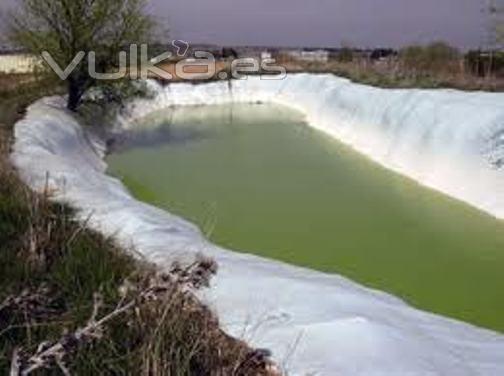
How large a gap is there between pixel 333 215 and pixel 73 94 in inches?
379

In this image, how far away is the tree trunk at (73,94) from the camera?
18.6 metres

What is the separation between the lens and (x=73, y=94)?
61.3ft

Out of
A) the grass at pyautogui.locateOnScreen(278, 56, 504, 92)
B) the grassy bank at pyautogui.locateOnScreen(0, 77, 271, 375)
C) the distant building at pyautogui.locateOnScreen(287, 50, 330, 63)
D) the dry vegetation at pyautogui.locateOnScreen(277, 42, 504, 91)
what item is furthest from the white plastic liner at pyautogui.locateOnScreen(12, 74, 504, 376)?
the distant building at pyautogui.locateOnScreen(287, 50, 330, 63)

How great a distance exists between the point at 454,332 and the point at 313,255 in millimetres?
3988

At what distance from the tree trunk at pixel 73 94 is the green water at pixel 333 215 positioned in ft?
5.63

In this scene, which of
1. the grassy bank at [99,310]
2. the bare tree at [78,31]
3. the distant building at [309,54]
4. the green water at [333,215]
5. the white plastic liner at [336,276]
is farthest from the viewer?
the distant building at [309,54]

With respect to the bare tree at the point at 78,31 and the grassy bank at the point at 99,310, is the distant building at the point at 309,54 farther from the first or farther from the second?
the grassy bank at the point at 99,310

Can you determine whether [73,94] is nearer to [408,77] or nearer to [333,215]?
[408,77]

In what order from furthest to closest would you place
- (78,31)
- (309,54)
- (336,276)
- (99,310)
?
(309,54) < (78,31) < (336,276) < (99,310)

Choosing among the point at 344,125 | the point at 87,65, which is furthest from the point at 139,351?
the point at 344,125

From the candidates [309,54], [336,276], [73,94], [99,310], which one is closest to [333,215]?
[336,276]

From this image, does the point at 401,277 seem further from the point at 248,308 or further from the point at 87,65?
the point at 87,65

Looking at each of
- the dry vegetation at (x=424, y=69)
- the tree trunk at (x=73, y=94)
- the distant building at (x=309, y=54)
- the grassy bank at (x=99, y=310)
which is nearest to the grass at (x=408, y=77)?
the dry vegetation at (x=424, y=69)

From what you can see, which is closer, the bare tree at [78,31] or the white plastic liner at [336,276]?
the white plastic liner at [336,276]
